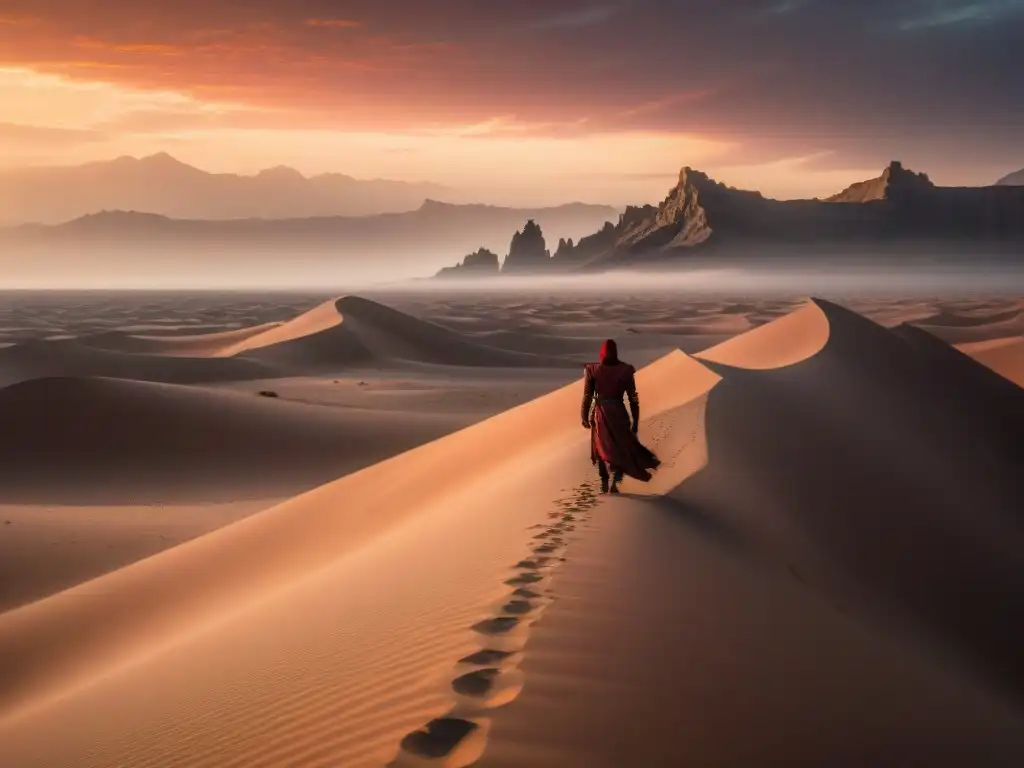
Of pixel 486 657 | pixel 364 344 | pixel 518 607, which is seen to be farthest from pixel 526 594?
pixel 364 344

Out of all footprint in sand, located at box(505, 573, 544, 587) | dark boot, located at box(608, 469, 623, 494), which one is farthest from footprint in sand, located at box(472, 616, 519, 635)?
dark boot, located at box(608, 469, 623, 494)

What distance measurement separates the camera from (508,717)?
352 cm

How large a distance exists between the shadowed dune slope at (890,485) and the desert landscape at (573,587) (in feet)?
0.15

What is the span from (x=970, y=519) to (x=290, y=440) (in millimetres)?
15494

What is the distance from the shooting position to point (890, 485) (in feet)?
32.8

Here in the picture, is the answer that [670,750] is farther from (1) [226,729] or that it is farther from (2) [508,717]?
(1) [226,729]

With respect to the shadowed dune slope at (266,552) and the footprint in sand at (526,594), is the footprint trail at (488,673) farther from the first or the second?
the shadowed dune slope at (266,552)

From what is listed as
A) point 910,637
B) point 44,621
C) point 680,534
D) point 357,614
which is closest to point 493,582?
point 357,614

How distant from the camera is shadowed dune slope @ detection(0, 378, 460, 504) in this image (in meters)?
17.9

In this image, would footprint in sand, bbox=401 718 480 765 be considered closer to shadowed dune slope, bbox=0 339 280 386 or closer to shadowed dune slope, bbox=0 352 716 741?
shadowed dune slope, bbox=0 352 716 741

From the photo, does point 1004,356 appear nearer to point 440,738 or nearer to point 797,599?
point 797,599

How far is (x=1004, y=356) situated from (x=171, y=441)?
21.9 m

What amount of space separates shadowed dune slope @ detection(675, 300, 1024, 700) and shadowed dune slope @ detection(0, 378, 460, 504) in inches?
397

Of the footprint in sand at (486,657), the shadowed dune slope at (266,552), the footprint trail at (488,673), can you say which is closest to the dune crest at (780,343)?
the shadowed dune slope at (266,552)
